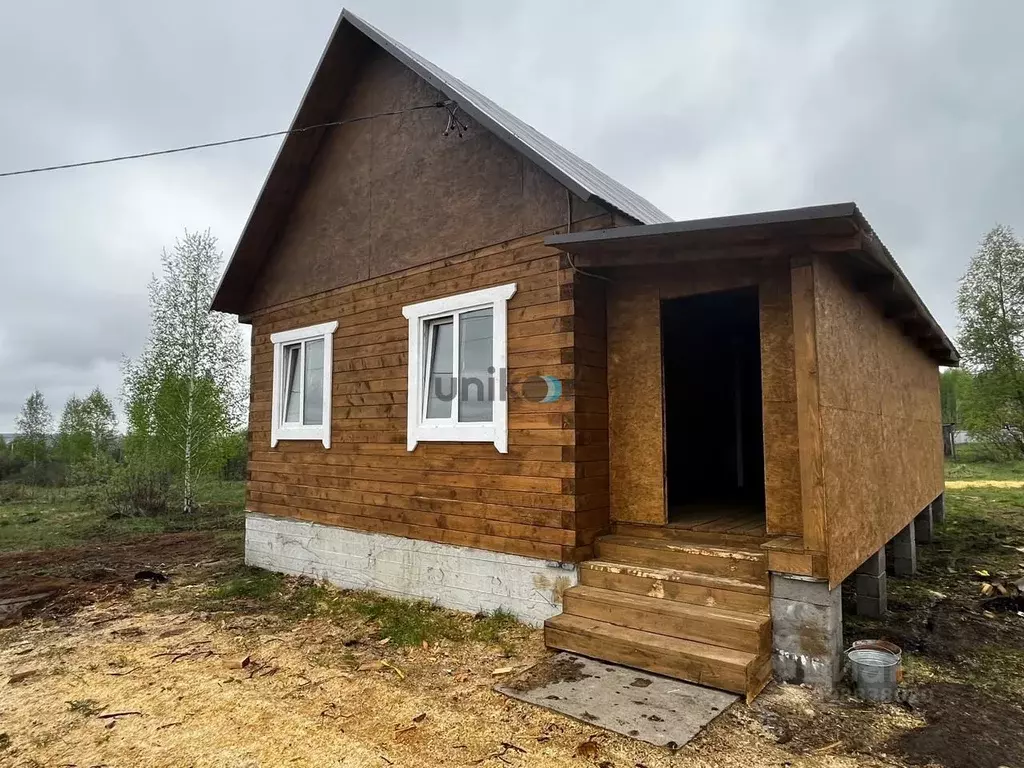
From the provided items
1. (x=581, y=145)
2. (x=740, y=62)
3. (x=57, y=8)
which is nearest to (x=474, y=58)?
(x=740, y=62)

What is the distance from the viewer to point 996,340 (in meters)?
22.9

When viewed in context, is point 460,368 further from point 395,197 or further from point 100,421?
point 100,421

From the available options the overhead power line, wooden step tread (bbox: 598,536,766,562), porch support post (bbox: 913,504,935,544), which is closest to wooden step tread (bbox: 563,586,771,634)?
wooden step tread (bbox: 598,536,766,562)

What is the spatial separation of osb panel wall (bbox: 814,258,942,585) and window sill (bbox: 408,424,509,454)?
8.34ft

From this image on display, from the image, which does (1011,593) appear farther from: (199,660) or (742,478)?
(199,660)

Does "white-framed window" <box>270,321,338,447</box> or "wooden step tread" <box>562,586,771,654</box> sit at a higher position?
"white-framed window" <box>270,321,338,447</box>

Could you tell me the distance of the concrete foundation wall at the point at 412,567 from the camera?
16.1 feet

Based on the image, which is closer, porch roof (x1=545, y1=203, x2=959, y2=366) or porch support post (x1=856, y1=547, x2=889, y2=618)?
porch roof (x1=545, y1=203, x2=959, y2=366)

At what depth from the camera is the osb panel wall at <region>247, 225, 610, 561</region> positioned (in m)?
4.86

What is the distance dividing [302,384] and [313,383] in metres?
0.17

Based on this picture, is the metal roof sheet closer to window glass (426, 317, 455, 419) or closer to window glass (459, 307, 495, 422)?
window glass (459, 307, 495, 422)

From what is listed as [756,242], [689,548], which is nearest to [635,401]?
[689,548]

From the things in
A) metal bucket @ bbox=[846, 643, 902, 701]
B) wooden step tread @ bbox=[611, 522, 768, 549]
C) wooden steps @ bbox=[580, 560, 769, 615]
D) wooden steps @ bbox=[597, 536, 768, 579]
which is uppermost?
wooden step tread @ bbox=[611, 522, 768, 549]

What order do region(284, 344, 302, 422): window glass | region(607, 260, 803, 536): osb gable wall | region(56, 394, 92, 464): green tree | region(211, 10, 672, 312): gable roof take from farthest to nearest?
region(56, 394, 92, 464): green tree → region(284, 344, 302, 422): window glass → region(211, 10, 672, 312): gable roof → region(607, 260, 803, 536): osb gable wall
